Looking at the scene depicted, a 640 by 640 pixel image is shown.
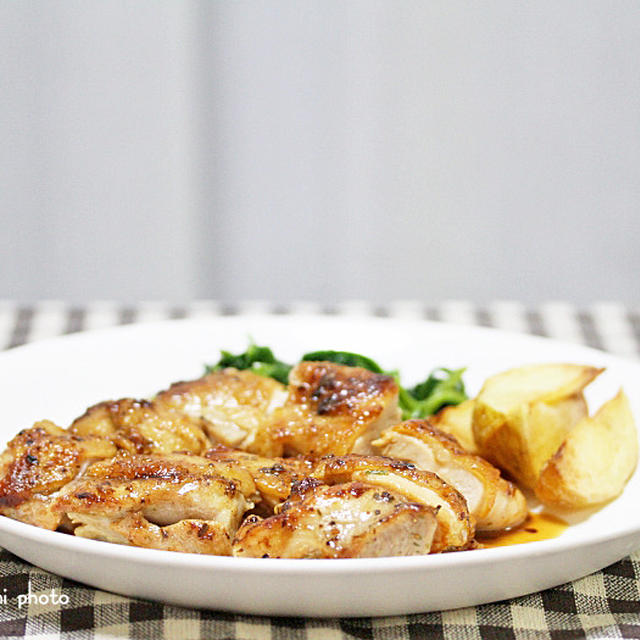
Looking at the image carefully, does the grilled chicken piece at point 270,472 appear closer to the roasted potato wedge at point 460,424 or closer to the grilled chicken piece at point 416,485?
the grilled chicken piece at point 416,485

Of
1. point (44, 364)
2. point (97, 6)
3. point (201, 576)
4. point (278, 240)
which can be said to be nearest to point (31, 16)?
point (97, 6)

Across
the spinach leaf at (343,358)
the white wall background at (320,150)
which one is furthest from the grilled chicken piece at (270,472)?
the white wall background at (320,150)

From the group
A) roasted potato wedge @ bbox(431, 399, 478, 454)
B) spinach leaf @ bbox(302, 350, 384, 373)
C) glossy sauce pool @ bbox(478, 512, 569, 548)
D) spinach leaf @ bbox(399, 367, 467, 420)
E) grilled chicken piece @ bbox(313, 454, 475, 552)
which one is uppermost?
grilled chicken piece @ bbox(313, 454, 475, 552)

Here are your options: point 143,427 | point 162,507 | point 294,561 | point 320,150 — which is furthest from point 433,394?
point 320,150

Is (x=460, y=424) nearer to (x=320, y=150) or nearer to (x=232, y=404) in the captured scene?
(x=232, y=404)

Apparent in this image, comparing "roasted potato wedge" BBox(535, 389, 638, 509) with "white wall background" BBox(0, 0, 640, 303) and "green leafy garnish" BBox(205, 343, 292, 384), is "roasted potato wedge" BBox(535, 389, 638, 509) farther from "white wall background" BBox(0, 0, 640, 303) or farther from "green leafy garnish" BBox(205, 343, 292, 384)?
"white wall background" BBox(0, 0, 640, 303)

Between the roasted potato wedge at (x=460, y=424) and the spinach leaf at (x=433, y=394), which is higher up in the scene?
the roasted potato wedge at (x=460, y=424)

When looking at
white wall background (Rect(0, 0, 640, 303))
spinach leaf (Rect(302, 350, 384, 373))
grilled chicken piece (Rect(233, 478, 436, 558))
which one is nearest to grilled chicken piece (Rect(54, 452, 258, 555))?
grilled chicken piece (Rect(233, 478, 436, 558))
